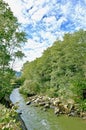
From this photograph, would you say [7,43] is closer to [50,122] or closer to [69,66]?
[50,122]

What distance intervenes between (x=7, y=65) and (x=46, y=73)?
2682cm

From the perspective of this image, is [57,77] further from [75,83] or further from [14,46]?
[14,46]

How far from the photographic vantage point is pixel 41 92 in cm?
5400

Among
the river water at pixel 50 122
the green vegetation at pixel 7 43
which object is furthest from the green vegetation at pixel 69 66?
the green vegetation at pixel 7 43

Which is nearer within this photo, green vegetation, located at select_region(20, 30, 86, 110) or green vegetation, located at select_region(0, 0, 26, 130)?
green vegetation, located at select_region(0, 0, 26, 130)

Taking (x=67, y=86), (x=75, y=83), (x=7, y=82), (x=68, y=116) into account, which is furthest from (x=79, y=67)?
(x=7, y=82)

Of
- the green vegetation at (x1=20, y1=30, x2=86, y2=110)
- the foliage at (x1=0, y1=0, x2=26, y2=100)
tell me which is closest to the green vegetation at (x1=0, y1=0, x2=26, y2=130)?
the foliage at (x1=0, y1=0, x2=26, y2=100)

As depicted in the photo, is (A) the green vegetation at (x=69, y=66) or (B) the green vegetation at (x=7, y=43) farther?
(A) the green vegetation at (x=69, y=66)

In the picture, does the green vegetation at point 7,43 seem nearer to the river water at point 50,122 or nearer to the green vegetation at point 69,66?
the river water at point 50,122

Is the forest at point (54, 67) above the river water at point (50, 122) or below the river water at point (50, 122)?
above

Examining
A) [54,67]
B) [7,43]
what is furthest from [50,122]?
[54,67]

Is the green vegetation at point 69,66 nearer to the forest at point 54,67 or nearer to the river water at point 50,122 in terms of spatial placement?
the forest at point 54,67

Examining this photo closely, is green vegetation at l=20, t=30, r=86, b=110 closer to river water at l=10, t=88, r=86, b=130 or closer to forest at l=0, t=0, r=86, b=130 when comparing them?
forest at l=0, t=0, r=86, b=130

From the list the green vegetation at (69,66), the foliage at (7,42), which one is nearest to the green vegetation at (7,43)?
the foliage at (7,42)
